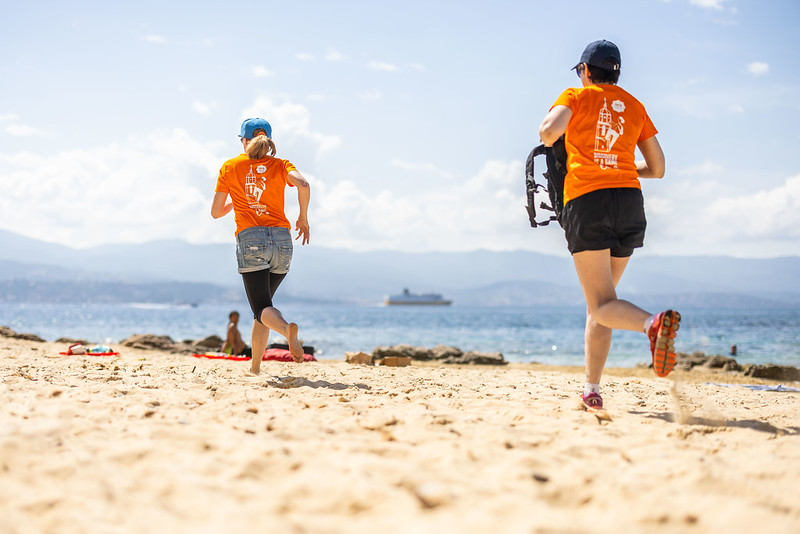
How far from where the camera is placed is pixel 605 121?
336 cm

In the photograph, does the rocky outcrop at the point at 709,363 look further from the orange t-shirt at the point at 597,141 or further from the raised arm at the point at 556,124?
the raised arm at the point at 556,124

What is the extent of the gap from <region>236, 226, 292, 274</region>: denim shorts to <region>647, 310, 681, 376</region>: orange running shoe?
9.89 ft

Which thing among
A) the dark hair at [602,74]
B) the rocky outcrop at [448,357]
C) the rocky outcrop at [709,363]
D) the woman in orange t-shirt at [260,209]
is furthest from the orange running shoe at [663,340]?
the rocky outcrop at [709,363]

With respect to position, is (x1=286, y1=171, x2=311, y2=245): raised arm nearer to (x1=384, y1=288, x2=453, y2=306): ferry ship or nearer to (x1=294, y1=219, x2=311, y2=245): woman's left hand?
(x1=294, y1=219, x2=311, y2=245): woman's left hand

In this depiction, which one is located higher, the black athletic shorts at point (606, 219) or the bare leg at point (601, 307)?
the black athletic shorts at point (606, 219)

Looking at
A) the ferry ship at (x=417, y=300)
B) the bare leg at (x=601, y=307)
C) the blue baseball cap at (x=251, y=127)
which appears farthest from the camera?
the ferry ship at (x=417, y=300)

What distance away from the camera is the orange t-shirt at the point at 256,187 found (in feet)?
15.8

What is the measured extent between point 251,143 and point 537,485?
12.4 feet

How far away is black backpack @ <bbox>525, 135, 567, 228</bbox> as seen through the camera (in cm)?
353

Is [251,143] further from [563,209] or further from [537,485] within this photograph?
[537,485]

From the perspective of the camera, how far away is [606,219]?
3.23m

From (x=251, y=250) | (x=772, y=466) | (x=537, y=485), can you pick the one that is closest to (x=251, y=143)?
(x=251, y=250)

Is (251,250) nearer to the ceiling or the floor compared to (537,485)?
nearer to the ceiling

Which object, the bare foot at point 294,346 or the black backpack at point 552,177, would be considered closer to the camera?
the black backpack at point 552,177
